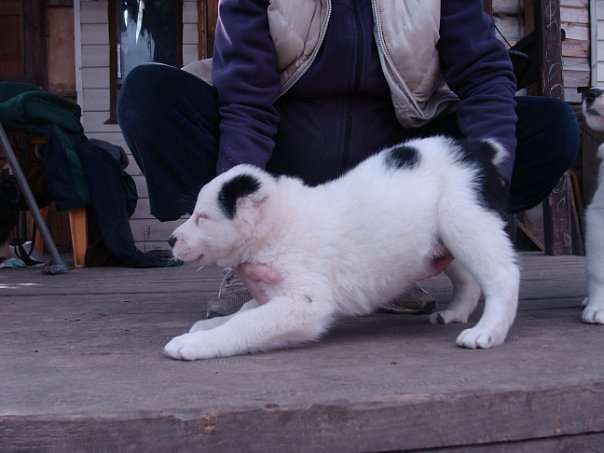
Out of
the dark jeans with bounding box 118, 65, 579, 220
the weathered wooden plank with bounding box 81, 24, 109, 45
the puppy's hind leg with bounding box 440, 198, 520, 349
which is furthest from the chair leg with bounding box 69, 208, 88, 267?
the puppy's hind leg with bounding box 440, 198, 520, 349

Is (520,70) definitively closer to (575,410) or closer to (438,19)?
(438,19)

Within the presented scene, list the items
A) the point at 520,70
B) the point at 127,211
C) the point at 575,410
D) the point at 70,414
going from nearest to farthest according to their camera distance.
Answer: the point at 70,414 < the point at 575,410 < the point at 520,70 < the point at 127,211

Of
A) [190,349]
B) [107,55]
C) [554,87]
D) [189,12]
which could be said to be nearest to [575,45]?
[554,87]

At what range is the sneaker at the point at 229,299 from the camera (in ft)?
8.21

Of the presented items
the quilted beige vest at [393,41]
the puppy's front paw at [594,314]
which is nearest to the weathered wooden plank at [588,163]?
the quilted beige vest at [393,41]

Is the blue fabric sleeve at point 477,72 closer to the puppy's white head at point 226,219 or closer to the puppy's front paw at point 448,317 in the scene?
the puppy's front paw at point 448,317

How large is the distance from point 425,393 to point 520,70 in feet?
11.3

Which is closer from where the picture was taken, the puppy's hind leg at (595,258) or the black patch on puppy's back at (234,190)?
the black patch on puppy's back at (234,190)

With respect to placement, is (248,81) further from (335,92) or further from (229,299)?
(229,299)

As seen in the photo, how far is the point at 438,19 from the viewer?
2.57 metres

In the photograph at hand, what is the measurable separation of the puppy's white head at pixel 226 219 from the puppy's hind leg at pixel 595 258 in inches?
44.6

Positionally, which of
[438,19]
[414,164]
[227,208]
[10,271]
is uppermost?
[438,19]

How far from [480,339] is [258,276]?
0.65 metres

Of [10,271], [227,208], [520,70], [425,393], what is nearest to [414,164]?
[227,208]
